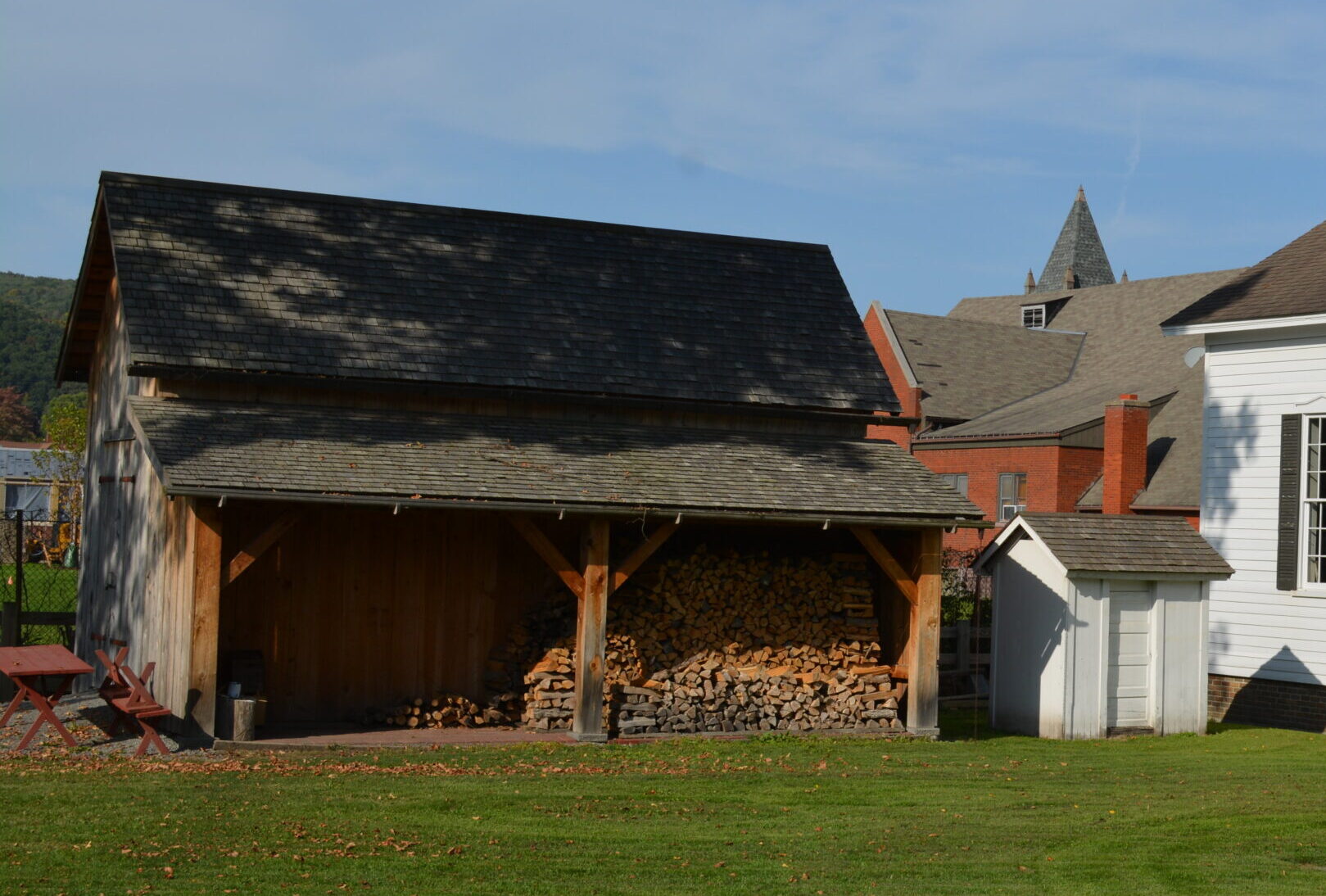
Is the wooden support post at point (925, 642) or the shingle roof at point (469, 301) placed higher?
the shingle roof at point (469, 301)

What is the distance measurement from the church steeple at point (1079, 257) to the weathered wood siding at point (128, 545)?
5514 cm

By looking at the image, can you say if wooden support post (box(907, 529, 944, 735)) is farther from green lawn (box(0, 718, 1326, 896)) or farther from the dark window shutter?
the dark window shutter

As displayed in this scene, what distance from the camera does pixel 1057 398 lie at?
37906 millimetres

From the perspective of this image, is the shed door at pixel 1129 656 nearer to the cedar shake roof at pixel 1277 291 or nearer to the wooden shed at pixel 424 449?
the wooden shed at pixel 424 449

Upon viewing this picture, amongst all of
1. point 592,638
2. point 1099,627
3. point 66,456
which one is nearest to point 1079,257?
point 66,456

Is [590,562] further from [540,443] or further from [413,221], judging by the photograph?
[413,221]

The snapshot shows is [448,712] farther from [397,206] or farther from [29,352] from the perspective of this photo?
[29,352]

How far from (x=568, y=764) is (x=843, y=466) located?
5.37 metres

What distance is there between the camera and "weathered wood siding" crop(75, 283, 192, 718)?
14422 mm

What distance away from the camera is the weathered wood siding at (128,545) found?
1442 centimetres

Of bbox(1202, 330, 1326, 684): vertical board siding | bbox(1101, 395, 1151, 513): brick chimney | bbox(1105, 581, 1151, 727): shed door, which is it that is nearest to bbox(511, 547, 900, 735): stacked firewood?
bbox(1105, 581, 1151, 727): shed door

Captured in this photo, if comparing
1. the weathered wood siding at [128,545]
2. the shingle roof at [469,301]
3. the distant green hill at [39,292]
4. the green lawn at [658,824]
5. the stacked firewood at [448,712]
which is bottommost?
Result: the green lawn at [658,824]

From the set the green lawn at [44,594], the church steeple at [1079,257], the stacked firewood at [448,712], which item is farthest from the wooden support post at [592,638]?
the church steeple at [1079,257]

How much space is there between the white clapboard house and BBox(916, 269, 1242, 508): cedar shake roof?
19.4 feet
